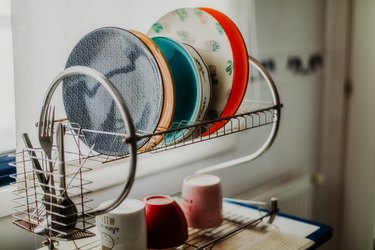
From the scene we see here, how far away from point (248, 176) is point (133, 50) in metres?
1.02

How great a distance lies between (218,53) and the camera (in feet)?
3.38

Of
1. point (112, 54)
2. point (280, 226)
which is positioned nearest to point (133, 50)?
point (112, 54)

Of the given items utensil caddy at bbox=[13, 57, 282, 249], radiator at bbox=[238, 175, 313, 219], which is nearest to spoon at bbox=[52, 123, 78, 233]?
utensil caddy at bbox=[13, 57, 282, 249]

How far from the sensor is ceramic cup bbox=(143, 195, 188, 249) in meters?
0.96

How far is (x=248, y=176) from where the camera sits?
181cm

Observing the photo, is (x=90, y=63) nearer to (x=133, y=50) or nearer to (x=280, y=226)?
(x=133, y=50)

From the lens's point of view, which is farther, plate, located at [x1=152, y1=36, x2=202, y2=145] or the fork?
plate, located at [x1=152, y1=36, x2=202, y2=145]

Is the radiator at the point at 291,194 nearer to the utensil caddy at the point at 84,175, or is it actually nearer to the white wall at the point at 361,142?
the white wall at the point at 361,142

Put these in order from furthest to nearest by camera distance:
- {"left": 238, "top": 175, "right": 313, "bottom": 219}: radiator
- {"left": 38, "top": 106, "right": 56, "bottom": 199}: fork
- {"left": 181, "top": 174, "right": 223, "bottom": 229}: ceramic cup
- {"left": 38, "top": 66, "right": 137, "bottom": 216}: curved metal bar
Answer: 1. {"left": 238, "top": 175, "right": 313, "bottom": 219}: radiator
2. {"left": 181, "top": 174, "right": 223, "bottom": 229}: ceramic cup
3. {"left": 38, "top": 106, "right": 56, "bottom": 199}: fork
4. {"left": 38, "top": 66, "right": 137, "bottom": 216}: curved metal bar

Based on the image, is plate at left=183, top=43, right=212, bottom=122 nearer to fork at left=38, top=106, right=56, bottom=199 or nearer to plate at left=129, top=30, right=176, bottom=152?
plate at left=129, top=30, right=176, bottom=152

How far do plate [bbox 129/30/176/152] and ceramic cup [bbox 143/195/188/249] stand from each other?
135mm

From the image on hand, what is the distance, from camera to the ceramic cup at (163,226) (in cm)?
96

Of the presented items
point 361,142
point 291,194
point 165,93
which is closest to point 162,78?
point 165,93

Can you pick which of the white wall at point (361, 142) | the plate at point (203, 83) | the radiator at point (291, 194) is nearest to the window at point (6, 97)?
the plate at point (203, 83)
